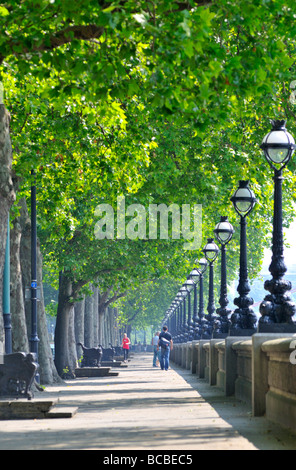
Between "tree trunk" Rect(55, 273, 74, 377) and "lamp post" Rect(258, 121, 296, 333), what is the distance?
22.2 meters

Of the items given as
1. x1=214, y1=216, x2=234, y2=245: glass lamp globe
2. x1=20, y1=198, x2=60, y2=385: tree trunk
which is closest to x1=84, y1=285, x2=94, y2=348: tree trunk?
x1=20, y1=198, x2=60, y2=385: tree trunk

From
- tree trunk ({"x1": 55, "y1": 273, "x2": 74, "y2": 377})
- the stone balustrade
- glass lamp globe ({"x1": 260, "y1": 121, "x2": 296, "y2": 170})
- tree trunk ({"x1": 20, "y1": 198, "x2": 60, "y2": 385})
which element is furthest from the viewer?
tree trunk ({"x1": 55, "y1": 273, "x2": 74, "y2": 377})

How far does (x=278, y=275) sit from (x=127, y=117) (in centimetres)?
1018

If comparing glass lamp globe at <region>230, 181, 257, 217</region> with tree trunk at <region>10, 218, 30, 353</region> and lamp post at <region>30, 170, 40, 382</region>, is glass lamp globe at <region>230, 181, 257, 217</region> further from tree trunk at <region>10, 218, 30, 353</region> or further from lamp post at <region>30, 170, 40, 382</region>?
tree trunk at <region>10, 218, 30, 353</region>

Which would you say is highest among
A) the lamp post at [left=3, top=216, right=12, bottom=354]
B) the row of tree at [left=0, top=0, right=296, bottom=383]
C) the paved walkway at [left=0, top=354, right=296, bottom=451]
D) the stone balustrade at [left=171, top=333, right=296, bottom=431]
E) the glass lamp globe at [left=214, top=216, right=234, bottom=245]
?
the row of tree at [left=0, top=0, right=296, bottom=383]

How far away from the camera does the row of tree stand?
42.7 ft

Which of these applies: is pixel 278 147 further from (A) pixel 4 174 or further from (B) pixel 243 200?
(B) pixel 243 200

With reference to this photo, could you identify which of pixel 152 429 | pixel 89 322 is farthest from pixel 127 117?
pixel 89 322

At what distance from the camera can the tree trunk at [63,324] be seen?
119 feet

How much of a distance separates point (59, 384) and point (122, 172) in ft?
23.3

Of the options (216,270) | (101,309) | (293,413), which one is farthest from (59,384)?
(216,270)

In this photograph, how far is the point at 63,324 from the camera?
1446 inches

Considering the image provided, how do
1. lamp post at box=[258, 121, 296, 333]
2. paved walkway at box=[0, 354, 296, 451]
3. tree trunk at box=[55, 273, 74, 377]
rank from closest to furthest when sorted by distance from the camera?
1. paved walkway at box=[0, 354, 296, 451]
2. lamp post at box=[258, 121, 296, 333]
3. tree trunk at box=[55, 273, 74, 377]

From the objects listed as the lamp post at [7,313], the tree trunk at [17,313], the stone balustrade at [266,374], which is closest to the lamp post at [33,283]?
the tree trunk at [17,313]
